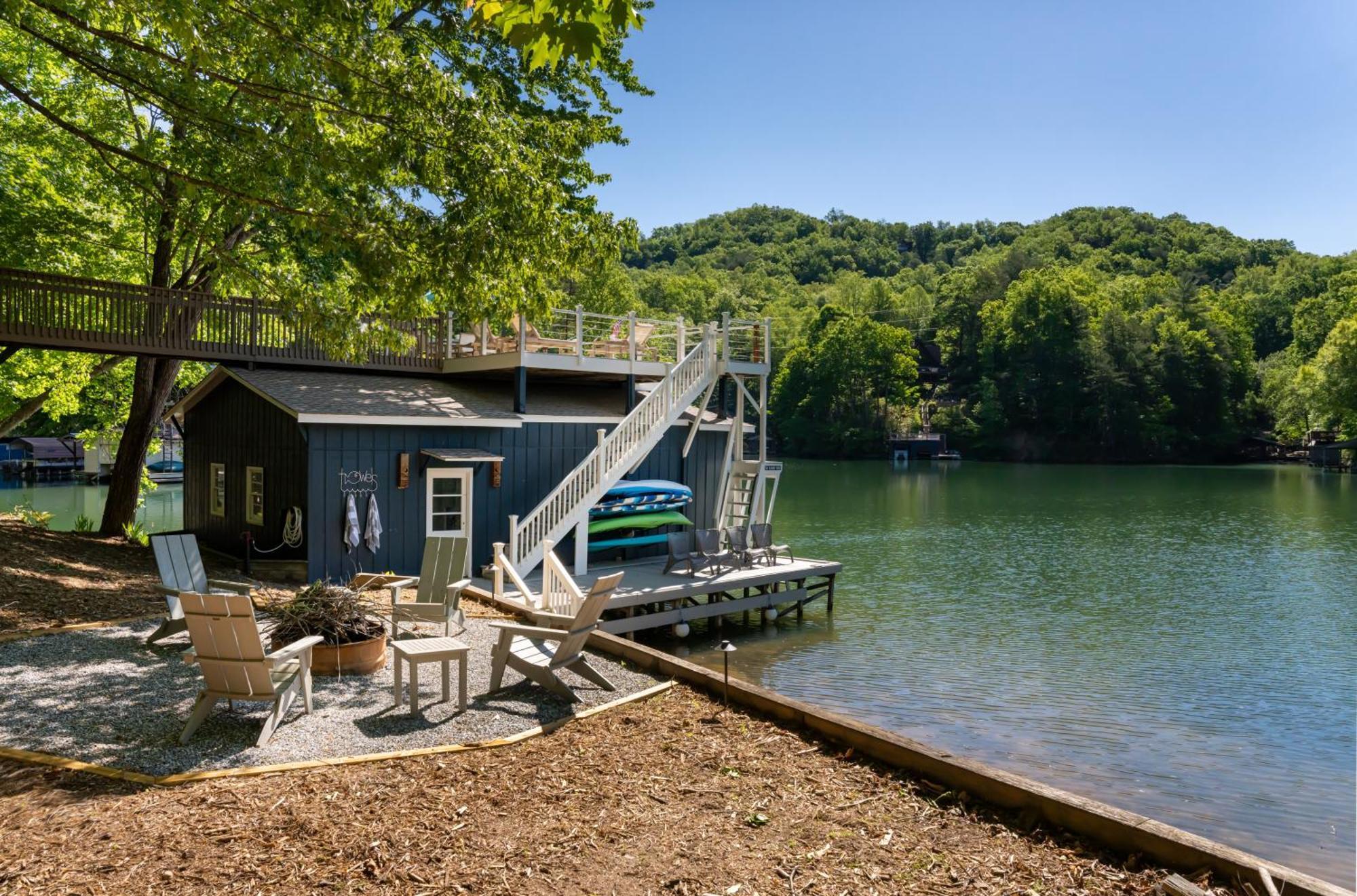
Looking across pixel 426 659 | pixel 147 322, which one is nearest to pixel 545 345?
pixel 147 322

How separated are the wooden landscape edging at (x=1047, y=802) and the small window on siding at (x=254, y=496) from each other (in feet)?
32.4

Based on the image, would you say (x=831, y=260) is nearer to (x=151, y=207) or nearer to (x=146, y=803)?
(x=151, y=207)

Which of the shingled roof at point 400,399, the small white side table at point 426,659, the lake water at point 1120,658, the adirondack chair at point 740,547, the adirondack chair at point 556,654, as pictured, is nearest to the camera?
the small white side table at point 426,659

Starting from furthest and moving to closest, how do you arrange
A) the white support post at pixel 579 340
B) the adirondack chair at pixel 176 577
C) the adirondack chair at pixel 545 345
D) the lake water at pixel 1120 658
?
the adirondack chair at pixel 545 345
the white support post at pixel 579 340
the lake water at pixel 1120 658
the adirondack chair at pixel 176 577

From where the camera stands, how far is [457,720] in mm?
6285

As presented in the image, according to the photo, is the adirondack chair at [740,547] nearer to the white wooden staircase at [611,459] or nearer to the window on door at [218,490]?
the white wooden staircase at [611,459]

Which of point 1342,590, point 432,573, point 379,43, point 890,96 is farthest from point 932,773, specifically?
point 890,96

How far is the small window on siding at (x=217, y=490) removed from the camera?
15.1 meters

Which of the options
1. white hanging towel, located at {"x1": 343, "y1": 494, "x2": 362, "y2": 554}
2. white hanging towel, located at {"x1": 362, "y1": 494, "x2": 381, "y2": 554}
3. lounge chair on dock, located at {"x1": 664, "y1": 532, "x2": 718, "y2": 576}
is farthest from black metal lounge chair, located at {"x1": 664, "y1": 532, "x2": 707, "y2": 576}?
white hanging towel, located at {"x1": 343, "y1": 494, "x2": 362, "y2": 554}

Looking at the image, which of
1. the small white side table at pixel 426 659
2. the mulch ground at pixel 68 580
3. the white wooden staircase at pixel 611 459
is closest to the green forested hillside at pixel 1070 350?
the white wooden staircase at pixel 611 459

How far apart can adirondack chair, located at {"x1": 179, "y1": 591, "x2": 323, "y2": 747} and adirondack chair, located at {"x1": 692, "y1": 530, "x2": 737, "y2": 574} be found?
1017cm

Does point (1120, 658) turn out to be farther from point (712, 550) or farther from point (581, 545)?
point (581, 545)

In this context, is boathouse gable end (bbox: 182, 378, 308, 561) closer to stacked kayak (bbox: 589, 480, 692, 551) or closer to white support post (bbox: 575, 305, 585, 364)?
stacked kayak (bbox: 589, 480, 692, 551)

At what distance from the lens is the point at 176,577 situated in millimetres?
8867
